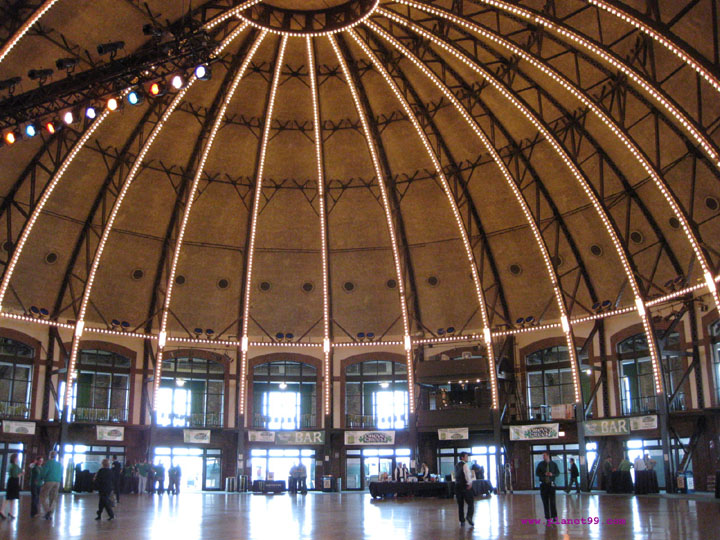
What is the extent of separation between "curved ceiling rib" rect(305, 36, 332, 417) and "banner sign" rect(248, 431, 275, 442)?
10.3ft

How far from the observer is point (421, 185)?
122 ft

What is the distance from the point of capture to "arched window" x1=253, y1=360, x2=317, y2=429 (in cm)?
4269

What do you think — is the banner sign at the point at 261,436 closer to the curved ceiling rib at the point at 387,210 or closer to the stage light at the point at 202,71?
the curved ceiling rib at the point at 387,210

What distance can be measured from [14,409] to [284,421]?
14.1 m

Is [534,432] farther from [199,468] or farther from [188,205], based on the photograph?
[188,205]

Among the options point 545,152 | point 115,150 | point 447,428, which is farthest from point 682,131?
point 115,150

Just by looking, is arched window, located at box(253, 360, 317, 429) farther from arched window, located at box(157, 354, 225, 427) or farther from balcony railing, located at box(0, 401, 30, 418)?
balcony railing, located at box(0, 401, 30, 418)

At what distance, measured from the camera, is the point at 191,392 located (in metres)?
42.4

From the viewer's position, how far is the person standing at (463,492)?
17.0 meters

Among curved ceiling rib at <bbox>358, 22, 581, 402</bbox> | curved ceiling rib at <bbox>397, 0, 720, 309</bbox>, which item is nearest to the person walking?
curved ceiling rib at <bbox>397, 0, 720, 309</bbox>

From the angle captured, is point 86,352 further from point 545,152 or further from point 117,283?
point 545,152

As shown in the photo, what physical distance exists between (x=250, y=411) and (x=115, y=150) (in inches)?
658

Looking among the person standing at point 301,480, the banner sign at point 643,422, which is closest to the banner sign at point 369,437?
the person standing at point 301,480

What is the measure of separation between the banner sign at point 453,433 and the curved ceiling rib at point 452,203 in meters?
2.01
